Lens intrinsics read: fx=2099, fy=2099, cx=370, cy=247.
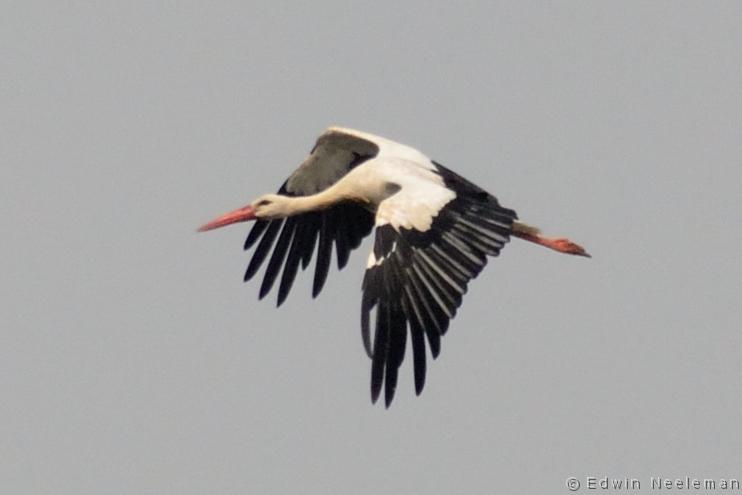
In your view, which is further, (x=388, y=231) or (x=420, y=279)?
(x=388, y=231)

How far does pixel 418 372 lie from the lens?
42.3 feet

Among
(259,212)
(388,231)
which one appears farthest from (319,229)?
(388,231)

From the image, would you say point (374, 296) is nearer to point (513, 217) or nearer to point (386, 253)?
point (386, 253)

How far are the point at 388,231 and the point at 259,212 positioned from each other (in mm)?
2656

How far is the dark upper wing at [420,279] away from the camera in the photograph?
A: 12961mm

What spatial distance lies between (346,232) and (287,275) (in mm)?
565

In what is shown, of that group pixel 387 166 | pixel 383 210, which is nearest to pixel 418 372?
pixel 383 210

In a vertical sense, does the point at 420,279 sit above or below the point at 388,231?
below

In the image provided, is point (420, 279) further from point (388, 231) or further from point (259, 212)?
point (259, 212)

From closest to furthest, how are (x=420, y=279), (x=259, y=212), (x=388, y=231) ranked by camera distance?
(x=420, y=279) → (x=388, y=231) → (x=259, y=212)

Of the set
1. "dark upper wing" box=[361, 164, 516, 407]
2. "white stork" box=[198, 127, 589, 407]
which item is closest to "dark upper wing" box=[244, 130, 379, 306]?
"white stork" box=[198, 127, 589, 407]

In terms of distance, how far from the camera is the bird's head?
1596 centimetres

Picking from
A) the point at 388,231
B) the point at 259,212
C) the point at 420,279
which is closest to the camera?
the point at 420,279

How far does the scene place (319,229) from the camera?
1630 cm
